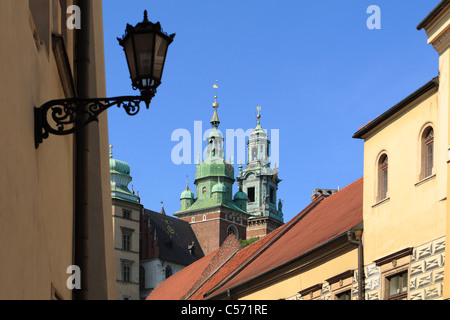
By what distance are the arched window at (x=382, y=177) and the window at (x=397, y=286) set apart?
6.84 feet

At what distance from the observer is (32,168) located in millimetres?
5730

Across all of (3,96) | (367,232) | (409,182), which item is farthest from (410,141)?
(3,96)

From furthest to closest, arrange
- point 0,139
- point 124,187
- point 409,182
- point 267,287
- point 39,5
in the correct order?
point 124,187
point 267,287
point 409,182
point 39,5
point 0,139

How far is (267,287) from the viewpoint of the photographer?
27.1m

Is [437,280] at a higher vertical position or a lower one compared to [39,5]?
lower

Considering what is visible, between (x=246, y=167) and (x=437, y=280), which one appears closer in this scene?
(x=437, y=280)

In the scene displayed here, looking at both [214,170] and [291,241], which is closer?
[291,241]

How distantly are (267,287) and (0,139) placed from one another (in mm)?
22891

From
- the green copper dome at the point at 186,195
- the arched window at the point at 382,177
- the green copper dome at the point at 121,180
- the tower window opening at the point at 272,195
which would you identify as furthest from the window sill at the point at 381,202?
the tower window opening at the point at 272,195

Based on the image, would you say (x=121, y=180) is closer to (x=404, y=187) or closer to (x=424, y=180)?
(x=404, y=187)

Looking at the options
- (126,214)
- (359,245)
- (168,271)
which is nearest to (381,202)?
(359,245)

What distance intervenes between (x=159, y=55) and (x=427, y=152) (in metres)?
12.3
